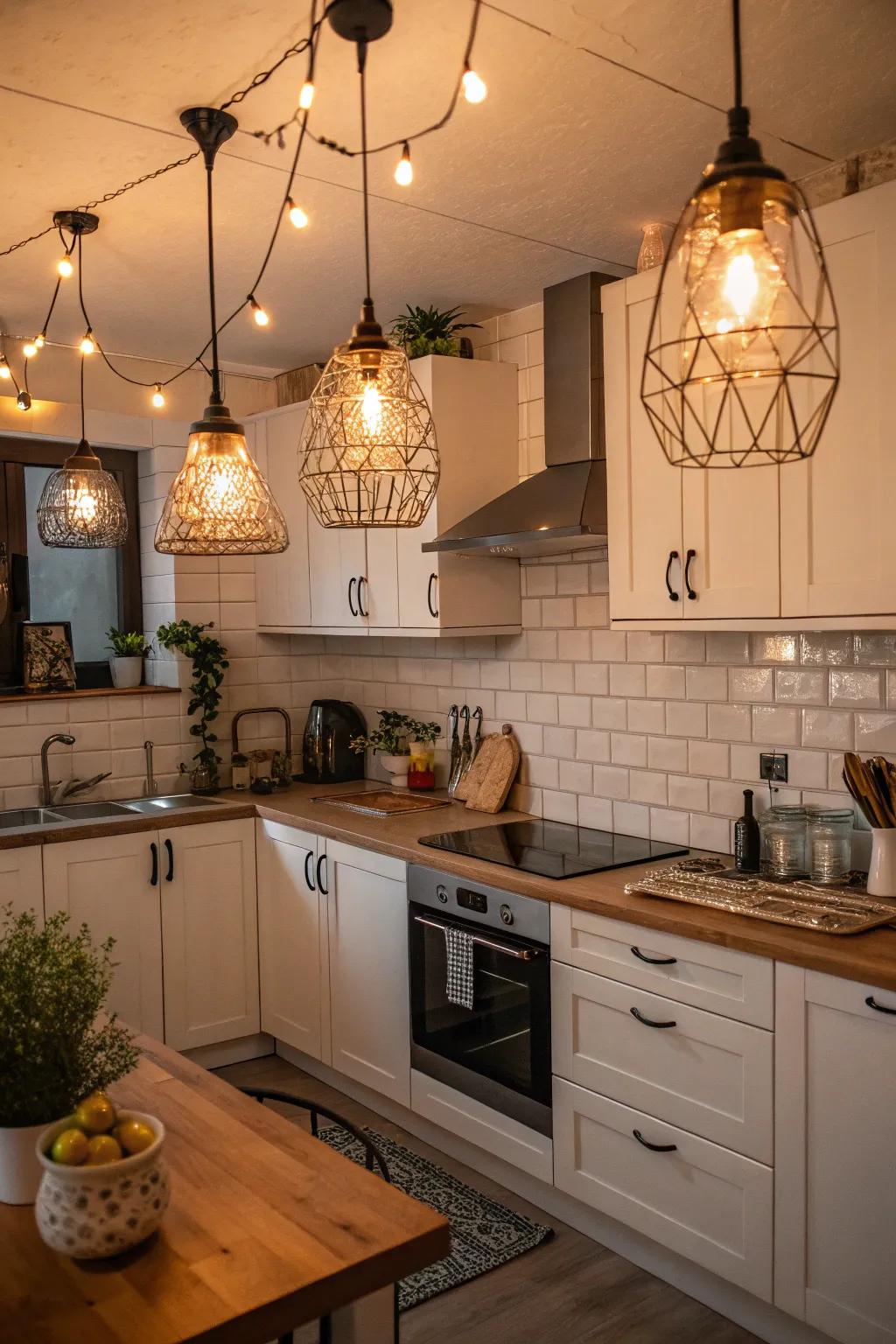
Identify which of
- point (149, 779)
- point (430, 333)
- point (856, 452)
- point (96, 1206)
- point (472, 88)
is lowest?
point (96, 1206)

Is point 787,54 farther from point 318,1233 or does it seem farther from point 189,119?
point 318,1233

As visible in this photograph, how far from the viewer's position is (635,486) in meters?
Answer: 2.96

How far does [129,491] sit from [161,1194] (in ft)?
11.9

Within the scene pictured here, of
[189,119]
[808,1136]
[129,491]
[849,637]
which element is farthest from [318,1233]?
[129,491]

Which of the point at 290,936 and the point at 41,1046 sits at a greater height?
the point at 41,1046

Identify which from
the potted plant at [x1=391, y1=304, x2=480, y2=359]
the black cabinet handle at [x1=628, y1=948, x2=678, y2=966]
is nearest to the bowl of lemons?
the black cabinet handle at [x1=628, y1=948, x2=678, y2=966]

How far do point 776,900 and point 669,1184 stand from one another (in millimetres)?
707

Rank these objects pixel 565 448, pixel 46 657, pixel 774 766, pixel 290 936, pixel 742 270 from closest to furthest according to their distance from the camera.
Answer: pixel 742 270 < pixel 774 766 < pixel 565 448 < pixel 290 936 < pixel 46 657

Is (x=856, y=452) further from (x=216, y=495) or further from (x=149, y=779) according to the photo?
(x=149, y=779)

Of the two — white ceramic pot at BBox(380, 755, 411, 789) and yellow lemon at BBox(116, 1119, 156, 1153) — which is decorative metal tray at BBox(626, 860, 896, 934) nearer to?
yellow lemon at BBox(116, 1119, 156, 1153)

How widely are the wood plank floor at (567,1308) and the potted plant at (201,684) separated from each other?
2.27 metres

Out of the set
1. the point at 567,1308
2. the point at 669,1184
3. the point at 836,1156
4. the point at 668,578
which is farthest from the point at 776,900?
the point at 567,1308

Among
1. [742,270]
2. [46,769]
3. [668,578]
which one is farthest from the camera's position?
[46,769]

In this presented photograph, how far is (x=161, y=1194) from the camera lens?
143cm
